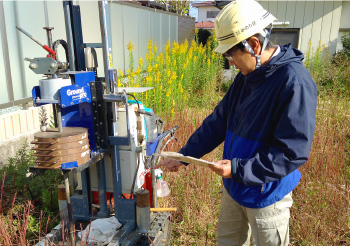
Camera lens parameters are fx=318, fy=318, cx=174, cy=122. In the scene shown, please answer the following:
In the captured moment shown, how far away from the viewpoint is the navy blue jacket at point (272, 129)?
5.18 feet

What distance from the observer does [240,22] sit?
169 cm

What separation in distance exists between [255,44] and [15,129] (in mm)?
3320

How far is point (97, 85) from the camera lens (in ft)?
7.36

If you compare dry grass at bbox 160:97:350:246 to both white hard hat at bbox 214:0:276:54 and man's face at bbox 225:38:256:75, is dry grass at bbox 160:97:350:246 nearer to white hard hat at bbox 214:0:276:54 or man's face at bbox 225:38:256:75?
man's face at bbox 225:38:256:75

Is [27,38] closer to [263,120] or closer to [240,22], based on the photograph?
[240,22]

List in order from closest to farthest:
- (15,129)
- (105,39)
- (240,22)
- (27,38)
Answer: (240,22), (105,39), (15,129), (27,38)

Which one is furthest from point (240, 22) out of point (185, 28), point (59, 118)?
point (185, 28)

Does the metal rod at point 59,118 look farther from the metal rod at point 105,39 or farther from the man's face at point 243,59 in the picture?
the man's face at point 243,59

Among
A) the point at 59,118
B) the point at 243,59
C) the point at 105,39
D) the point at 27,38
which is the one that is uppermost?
the point at 27,38

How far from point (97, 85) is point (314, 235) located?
7.45 ft

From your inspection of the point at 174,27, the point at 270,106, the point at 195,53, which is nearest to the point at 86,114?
the point at 270,106

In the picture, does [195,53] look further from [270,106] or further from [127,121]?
[270,106]

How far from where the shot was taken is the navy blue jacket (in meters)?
1.58

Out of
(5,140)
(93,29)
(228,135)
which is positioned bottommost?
(5,140)
